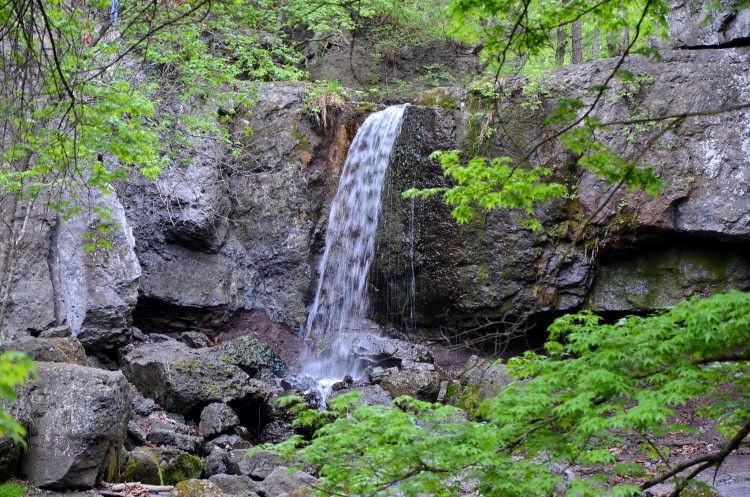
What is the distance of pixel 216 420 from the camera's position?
9.33 m

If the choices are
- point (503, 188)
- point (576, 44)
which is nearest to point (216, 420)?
point (503, 188)

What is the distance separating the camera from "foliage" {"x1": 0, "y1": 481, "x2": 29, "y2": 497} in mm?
6191

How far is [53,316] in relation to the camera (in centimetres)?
1002

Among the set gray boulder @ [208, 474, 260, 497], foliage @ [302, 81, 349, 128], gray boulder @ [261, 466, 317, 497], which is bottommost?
gray boulder @ [208, 474, 260, 497]

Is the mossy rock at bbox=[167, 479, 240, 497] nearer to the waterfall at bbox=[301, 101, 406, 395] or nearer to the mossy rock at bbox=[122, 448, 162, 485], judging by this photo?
the mossy rock at bbox=[122, 448, 162, 485]

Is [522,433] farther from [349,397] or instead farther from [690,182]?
[690,182]

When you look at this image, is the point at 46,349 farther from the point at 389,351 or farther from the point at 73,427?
the point at 389,351

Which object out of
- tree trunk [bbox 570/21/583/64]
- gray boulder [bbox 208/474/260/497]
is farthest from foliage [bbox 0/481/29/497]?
tree trunk [bbox 570/21/583/64]

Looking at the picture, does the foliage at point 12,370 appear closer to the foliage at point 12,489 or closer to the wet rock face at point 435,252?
the foliage at point 12,489

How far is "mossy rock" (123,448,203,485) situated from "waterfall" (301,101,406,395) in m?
5.33

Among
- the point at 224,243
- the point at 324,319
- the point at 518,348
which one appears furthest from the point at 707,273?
the point at 224,243

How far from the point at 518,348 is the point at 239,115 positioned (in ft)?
22.9

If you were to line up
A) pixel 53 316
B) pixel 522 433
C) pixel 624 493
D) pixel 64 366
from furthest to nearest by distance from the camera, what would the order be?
pixel 53 316 → pixel 64 366 → pixel 522 433 → pixel 624 493

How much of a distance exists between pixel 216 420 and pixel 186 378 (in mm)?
851
